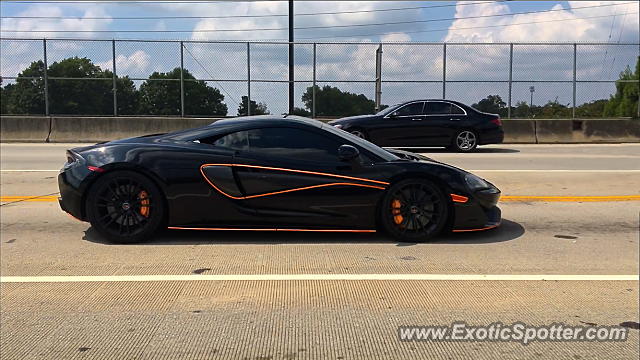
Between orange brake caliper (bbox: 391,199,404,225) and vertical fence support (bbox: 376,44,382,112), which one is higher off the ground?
vertical fence support (bbox: 376,44,382,112)

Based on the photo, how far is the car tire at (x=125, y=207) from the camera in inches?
230

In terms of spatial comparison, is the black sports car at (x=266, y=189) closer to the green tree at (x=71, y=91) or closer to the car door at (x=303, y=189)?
the car door at (x=303, y=189)

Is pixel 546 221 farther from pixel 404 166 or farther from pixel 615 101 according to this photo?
pixel 615 101

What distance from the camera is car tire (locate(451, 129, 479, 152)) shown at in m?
15.9

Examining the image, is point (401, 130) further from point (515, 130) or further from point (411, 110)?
point (515, 130)

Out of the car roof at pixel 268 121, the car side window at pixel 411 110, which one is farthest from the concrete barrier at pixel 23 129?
the car roof at pixel 268 121

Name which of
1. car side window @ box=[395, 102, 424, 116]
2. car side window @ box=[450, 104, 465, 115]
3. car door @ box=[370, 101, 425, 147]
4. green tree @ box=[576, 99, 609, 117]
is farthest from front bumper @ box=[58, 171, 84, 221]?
green tree @ box=[576, 99, 609, 117]

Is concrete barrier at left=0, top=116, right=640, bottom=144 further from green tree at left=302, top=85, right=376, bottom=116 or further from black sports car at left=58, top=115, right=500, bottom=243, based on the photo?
black sports car at left=58, top=115, right=500, bottom=243

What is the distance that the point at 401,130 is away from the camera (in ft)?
51.1

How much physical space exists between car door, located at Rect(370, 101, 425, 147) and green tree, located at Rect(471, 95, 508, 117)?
232 inches

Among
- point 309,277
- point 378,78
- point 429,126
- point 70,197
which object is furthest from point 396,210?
point 378,78

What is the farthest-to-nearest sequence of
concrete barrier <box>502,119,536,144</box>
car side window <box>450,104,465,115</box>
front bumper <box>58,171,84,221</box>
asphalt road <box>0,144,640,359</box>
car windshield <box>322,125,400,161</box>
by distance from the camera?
concrete barrier <box>502,119,536,144</box>
car side window <box>450,104,465,115</box>
car windshield <box>322,125,400,161</box>
front bumper <box>58,171,84,221</box>
asphalt road <box>0,144,640,359</box>

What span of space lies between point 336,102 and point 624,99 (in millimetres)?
12988

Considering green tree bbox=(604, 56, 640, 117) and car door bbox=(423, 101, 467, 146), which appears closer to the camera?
car door bbox=(423, 101, 467, 146)
